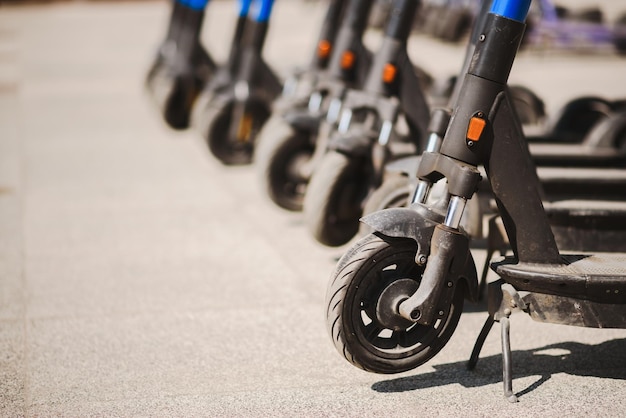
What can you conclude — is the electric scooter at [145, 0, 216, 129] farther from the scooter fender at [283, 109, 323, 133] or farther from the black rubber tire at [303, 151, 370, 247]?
the black rubber tire at [303, 151, 370, 247]

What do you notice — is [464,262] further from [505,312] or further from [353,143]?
[353,143]

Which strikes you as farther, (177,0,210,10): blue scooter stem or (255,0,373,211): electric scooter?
(177,0,210,10): blue scooter stem

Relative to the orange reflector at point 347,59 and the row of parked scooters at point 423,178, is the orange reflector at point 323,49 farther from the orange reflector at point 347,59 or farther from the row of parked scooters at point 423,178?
the orange reflector at point 347,59

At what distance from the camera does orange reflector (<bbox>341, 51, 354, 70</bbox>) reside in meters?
6.92

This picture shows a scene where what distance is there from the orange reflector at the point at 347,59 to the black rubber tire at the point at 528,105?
7.61 feet

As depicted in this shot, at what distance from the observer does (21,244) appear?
21.1 ft

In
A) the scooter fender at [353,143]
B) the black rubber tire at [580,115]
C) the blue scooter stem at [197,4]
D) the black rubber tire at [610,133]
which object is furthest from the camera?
the blue scooter stem at [197,4]

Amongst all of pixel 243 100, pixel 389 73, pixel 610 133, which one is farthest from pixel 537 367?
pixel 243 100

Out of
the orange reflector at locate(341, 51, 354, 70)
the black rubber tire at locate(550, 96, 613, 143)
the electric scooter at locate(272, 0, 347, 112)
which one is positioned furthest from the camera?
the black rubber tire at locate(550, 96, 613, 143)

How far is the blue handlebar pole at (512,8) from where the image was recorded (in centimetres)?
387

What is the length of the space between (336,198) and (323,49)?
2401 mm

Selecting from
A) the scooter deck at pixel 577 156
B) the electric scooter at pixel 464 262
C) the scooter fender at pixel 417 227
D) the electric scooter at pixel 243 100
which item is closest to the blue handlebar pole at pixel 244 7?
the electric scooter at pixel 243 100

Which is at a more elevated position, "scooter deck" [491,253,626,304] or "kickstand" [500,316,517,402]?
"scooter deck" [491,253,626,304]

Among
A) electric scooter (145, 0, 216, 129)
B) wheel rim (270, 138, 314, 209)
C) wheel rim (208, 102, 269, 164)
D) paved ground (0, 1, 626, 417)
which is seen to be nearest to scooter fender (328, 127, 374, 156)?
paved ground (0, 1, 626, 417)
